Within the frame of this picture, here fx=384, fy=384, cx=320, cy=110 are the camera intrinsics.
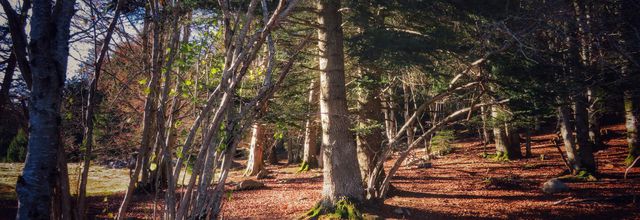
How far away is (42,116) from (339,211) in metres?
6.14

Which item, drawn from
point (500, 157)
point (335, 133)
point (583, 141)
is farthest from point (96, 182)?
point (583, 141)

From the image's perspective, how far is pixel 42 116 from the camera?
1852 millimetres

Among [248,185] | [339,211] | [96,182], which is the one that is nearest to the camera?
[339,211]

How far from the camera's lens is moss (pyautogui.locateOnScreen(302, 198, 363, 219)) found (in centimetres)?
733

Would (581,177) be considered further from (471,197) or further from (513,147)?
(513,147)

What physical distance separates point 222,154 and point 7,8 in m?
1.46

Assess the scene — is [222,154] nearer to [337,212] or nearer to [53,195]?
[53,195]

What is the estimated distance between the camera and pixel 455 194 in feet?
35.3

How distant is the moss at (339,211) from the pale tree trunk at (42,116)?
233 inches

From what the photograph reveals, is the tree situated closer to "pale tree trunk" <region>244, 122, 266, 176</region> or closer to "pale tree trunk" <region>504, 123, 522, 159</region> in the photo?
"pale tree trunk" <region>244, 122, 266, 176</region>

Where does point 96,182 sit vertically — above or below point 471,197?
above

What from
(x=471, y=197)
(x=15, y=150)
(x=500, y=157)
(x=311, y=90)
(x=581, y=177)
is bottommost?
(x=471, y=197)

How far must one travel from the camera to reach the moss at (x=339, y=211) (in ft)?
24.1

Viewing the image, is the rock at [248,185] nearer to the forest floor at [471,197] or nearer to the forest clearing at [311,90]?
the forest clearing at [311,90]
